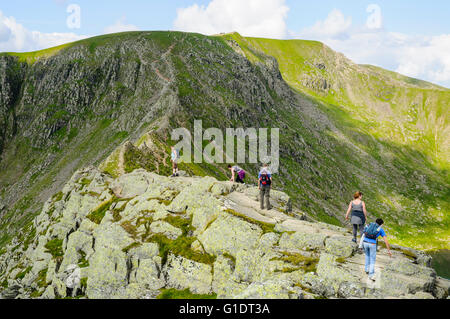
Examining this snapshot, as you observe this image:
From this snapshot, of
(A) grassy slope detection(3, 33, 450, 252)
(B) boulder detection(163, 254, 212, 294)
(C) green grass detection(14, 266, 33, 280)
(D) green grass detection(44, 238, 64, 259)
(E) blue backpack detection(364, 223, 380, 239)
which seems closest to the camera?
(E) blue backpack detection(364, 223, 380, 239)

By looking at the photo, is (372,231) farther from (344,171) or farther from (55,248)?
(344,171)

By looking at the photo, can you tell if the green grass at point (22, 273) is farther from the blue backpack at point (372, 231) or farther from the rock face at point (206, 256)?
the blue backpack at point (372, 231)

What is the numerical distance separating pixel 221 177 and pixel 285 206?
43.7 m

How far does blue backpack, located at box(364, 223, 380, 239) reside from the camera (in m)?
16.2

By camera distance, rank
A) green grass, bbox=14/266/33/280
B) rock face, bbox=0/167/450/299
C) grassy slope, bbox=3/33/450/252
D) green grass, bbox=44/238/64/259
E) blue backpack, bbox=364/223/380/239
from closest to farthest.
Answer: rock face, bbox=0/167/450/299 → blue backpack, bbox=364/223/380/239 → green grass, bbox=44/238/64/259 → green grass, bbox=14/266/33/280 → grassy slope, bbox=3/33/450/252

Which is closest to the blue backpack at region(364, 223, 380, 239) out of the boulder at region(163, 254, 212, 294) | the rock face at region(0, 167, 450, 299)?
the rock face at region(0, 167, 450, 299)

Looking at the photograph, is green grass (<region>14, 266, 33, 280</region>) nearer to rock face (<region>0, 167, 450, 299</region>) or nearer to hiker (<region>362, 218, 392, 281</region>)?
rock face (<region>0, 167, 450, 299</region>)

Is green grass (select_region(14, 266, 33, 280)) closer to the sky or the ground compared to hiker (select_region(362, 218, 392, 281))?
closer to the ground

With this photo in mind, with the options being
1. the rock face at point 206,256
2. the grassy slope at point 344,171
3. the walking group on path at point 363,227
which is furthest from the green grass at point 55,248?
the grassy slope at point 344,171

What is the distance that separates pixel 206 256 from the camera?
21.7m

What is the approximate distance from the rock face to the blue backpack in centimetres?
196

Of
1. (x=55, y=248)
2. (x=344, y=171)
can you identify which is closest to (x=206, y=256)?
(x=55, y=248)
